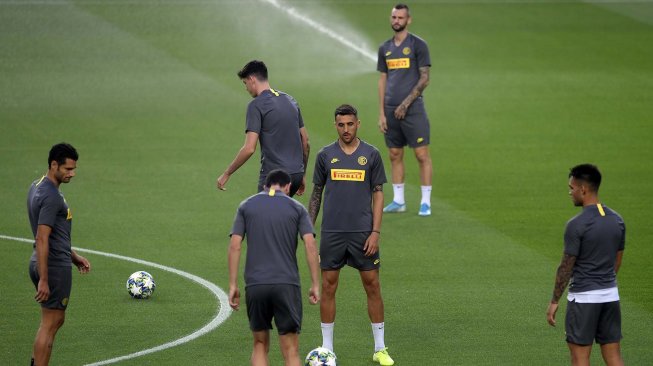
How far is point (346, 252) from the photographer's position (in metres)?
12.3

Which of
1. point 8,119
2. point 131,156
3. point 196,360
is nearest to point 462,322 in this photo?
point 196,360

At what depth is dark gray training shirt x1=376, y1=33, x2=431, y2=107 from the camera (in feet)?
60.2

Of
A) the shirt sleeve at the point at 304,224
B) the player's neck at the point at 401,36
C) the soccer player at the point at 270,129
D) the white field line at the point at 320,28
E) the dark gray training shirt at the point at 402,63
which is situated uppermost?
the white field line at the point at 320,28

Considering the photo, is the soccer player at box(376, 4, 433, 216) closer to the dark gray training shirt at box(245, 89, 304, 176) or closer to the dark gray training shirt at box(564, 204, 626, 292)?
the dark gray training shirt at box(245, 89, 304, 176)

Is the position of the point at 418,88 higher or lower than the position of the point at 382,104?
higher

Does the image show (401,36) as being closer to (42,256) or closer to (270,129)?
(270,129)

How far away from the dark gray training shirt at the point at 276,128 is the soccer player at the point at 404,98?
15.6ft

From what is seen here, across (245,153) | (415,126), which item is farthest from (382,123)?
(245,153)

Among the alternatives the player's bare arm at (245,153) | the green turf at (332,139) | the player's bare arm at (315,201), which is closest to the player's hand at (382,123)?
the green turf at (332,139)

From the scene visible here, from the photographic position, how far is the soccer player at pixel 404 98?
1830cm

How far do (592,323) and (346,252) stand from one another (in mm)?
2781

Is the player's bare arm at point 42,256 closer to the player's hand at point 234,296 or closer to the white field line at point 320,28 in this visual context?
the player's hand at point 234,296

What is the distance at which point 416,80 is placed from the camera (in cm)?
1845

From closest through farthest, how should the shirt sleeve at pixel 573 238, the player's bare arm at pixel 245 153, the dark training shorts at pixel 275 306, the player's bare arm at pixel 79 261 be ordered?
the shirt sleeve at pixel 573 238, the dark training shorts at pixel 275 306, the player's bare arm at pixel 79 261, the player's bare arm at pixel 245 153
